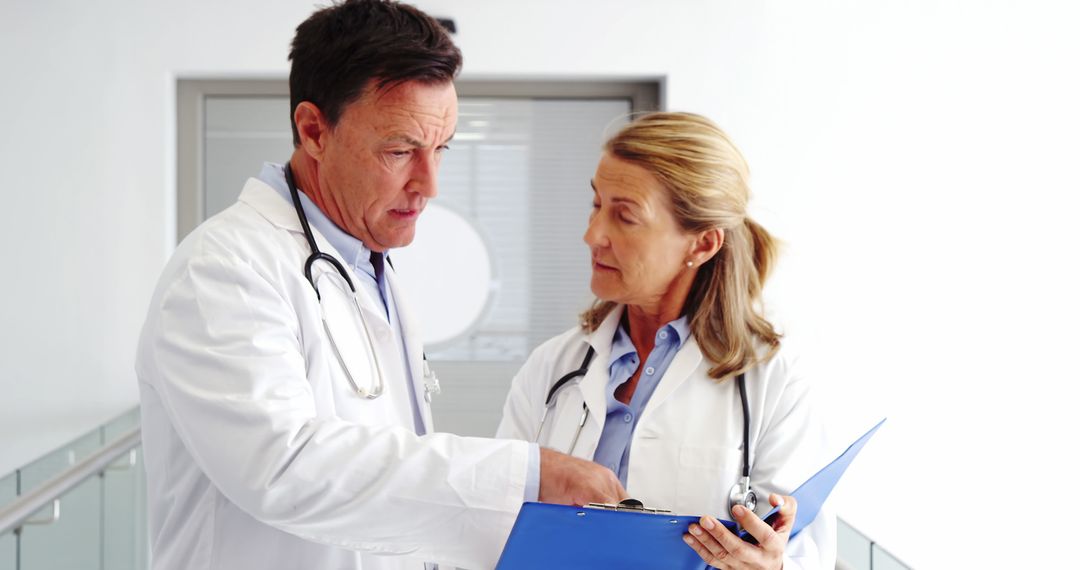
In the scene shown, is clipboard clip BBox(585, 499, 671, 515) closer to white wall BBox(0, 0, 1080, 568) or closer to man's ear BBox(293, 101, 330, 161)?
man's ear BBox(293, 101, 330, 161)

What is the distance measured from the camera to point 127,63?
342 cm

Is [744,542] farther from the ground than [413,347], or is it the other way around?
[413,347]

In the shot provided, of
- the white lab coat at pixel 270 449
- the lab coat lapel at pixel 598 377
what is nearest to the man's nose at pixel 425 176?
the white lab coat at pixel 270 449

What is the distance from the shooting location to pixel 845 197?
348 cm

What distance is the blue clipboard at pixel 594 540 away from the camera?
3.29 feet

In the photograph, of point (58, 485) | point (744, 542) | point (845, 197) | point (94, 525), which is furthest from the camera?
point (845, 197)

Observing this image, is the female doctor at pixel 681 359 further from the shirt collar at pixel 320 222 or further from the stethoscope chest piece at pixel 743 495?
the shirt collar at pixel 320 222

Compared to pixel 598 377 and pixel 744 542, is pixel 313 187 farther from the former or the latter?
pixel 744 542

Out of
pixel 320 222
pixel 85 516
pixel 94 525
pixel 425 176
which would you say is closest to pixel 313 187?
pixel 320 222

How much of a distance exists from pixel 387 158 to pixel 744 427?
2.36 feet

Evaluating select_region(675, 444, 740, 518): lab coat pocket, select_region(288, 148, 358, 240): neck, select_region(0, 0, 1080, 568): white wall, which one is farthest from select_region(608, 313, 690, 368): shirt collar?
select_region(0, 0, 1080, 568): white wall

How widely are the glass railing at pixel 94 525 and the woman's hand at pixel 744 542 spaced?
48 centimetres

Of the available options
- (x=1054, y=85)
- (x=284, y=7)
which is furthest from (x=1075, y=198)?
(x=284, y=7)

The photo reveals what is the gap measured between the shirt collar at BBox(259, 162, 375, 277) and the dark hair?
0.14 m
